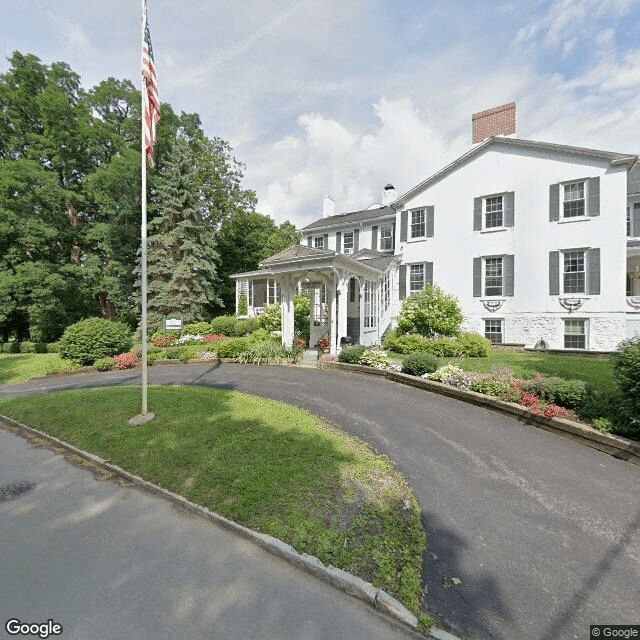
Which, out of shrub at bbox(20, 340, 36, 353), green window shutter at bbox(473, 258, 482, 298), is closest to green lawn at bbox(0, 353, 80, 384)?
shrub at bbox(20, 340, 36, 353)

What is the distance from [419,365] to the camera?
9.56m

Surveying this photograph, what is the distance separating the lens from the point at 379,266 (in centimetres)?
1750

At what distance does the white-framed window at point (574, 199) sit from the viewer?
15055 millimetres

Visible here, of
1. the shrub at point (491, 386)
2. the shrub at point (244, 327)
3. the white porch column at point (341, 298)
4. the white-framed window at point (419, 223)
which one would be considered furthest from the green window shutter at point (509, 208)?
the shrub at point (244, 327)

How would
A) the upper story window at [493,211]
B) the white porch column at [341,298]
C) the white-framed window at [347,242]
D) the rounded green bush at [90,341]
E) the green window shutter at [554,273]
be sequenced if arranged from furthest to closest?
the white-framed window at [347,242], the upper story window at [493,211], the green window shutter at [554,273], the rounded green bush at [90,341], the white porch column at [341,298]

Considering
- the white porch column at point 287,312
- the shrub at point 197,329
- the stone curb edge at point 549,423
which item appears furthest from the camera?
the shrub at point 197,329

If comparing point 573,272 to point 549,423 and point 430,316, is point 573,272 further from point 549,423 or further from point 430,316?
point 549,423

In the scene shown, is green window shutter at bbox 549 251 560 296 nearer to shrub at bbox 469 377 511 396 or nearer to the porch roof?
the porch roof

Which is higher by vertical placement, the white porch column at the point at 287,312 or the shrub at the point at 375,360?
the white porch column at the point at 287,312

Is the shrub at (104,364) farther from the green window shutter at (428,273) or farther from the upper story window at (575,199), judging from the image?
the upper story window at (575,199)

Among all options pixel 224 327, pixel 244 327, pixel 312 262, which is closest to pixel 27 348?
pixel 224 327

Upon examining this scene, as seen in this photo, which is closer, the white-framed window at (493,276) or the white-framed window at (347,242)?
the white-framed window at (493,276)

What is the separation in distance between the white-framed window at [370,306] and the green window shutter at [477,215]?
6615 millimetres

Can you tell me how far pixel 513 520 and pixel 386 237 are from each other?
65.2ft
